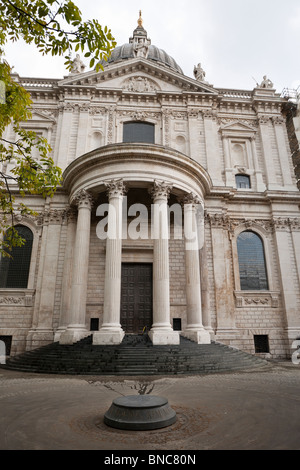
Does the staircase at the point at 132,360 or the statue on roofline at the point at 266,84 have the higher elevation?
the statue on roofline at the point at 266,84

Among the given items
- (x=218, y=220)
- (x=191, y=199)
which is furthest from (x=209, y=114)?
(x=191, y=199)

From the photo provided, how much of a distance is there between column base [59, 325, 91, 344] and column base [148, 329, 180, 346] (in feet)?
12.7

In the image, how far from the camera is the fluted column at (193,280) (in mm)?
15062

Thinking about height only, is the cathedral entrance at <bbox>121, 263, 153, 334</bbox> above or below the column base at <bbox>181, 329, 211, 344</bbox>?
above

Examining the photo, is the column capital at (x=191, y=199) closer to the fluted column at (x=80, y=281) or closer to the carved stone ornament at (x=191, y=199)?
the carved stone ornament at (x=191, y=199)

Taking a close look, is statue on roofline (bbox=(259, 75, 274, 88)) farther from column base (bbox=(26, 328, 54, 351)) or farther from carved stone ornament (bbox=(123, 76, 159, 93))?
column base (bbox=(26, 328, 54, 351))

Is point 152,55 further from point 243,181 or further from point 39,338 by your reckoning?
point 39,338

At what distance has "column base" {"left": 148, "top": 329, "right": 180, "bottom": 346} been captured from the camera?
43.2ft

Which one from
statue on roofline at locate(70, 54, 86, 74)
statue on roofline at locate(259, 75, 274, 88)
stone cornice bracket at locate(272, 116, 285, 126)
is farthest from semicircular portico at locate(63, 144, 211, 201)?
statue on roofline at locate(259, 75, 274, 88)

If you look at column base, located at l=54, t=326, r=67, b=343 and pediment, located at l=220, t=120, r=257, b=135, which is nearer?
column base, located at l=54, t=326, r=67, b=343

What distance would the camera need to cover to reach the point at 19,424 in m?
4.95

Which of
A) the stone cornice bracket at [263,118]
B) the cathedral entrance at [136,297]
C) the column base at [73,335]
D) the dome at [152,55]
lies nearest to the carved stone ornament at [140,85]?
the stone cornice bracket at [263,118]

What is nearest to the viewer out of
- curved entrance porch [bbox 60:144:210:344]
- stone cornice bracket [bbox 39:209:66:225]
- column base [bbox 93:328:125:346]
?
column base [bbox 93:328:125:346]

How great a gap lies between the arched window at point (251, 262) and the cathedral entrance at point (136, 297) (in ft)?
21.6
